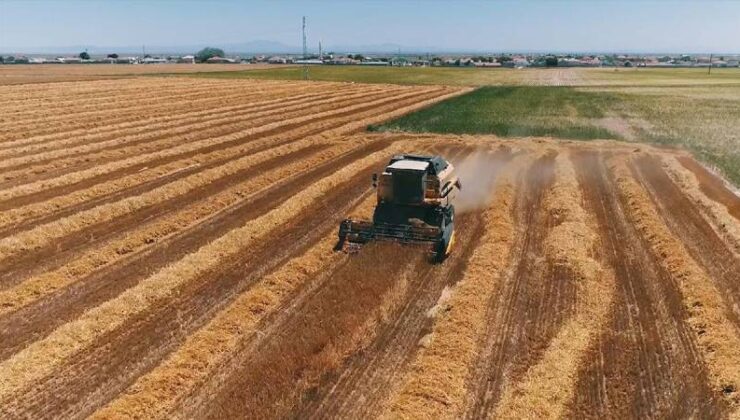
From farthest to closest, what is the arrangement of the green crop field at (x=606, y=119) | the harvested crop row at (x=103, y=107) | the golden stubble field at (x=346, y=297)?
the harvested crop row at (x=103, y=107), the green crop field at (x=606, y=119), the golden stubble field at (x=346, y=297)

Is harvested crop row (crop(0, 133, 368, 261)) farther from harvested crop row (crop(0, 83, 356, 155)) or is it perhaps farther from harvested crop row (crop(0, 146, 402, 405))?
harvested crop row (crop(0, 83, 356, 155))

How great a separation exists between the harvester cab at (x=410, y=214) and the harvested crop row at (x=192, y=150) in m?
15.1

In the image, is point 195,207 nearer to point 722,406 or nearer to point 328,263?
point 328,263

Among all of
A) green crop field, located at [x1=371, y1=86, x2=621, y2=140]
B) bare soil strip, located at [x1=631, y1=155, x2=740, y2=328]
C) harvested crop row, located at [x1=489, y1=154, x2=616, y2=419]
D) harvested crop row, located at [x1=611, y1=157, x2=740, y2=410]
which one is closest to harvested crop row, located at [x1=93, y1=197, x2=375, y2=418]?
harvested crop row, located at [x1=489, y1=154, x2=616, y2=419]

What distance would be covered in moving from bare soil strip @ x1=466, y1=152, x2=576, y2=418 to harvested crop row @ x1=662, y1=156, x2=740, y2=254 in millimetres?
6092

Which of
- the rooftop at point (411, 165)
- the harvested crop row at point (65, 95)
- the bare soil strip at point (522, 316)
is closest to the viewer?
the bare soil strip at point (522, 316)

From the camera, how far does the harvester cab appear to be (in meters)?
16.6

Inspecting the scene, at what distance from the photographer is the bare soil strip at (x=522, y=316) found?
1055cm

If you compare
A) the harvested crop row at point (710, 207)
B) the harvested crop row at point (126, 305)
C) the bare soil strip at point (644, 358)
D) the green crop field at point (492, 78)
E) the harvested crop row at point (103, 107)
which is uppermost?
the green crop field at point (492, 78)

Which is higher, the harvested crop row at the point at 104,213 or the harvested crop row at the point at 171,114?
the harvested crop row at the point at 171,114

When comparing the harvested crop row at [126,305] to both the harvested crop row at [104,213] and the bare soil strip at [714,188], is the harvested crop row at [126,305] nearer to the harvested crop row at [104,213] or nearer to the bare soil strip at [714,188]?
the harvested crop row at [104,213]

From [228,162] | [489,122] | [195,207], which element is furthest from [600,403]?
[489,122]

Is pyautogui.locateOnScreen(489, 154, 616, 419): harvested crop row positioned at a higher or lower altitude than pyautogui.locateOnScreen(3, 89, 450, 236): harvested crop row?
lower

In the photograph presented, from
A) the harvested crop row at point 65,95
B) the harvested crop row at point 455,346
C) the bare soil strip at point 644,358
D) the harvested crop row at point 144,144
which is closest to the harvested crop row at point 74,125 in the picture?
the harvested crop row at point 144,144
